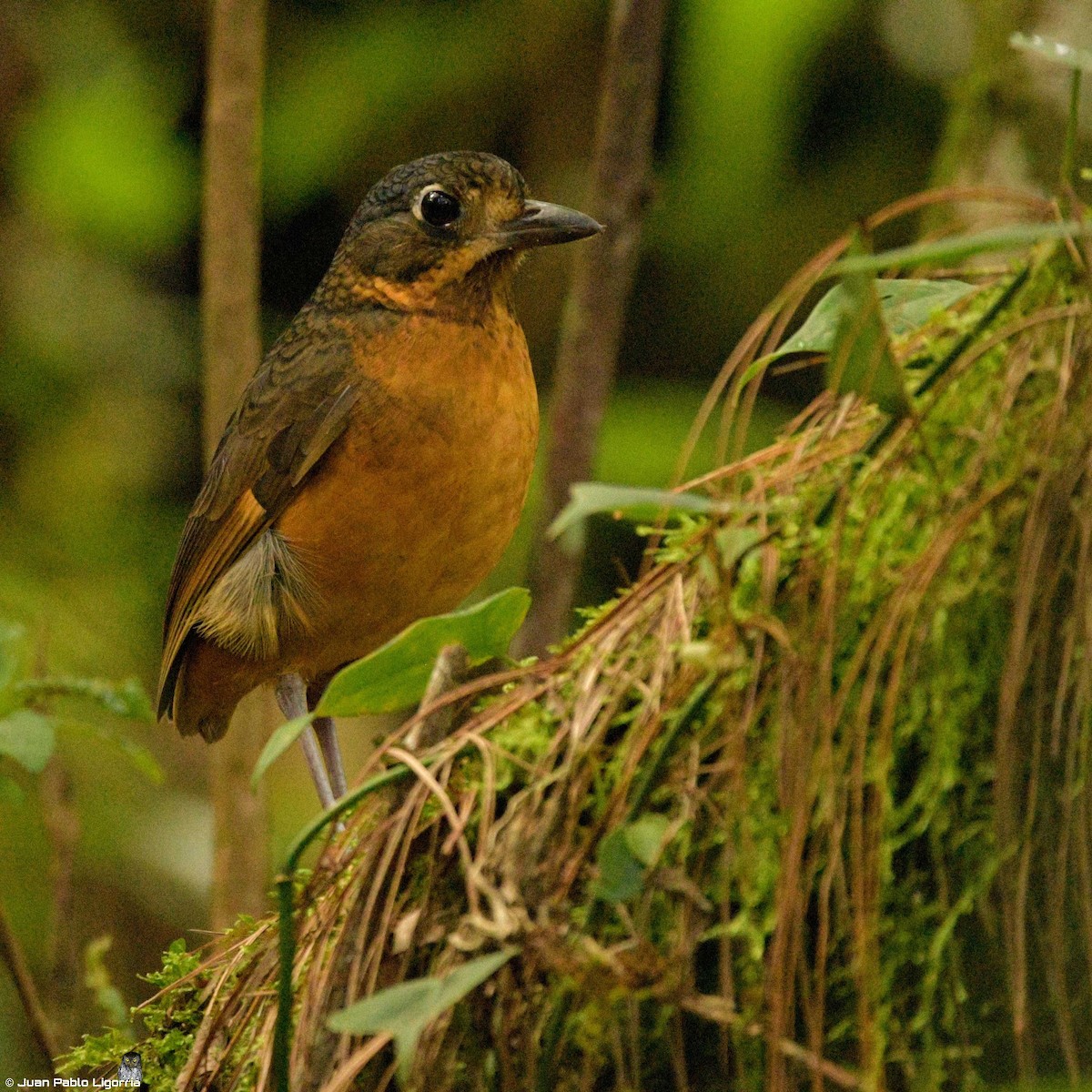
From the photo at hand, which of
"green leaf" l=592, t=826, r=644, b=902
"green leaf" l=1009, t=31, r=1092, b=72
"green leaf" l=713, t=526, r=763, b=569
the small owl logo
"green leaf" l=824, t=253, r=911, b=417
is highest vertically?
"green leaf" l=1009, t=31, r=1092, b=72

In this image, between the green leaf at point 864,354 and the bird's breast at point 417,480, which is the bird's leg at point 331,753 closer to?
the bird's breast at point 417,480

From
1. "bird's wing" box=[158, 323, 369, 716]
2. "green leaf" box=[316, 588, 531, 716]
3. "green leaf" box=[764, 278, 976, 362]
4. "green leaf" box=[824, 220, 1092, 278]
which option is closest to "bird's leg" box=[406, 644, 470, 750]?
"green leaf" box=[316, 588, 531, 716]

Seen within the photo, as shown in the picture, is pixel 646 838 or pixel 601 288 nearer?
pixel 646 838

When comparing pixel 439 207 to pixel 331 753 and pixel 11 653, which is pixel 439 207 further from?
pixel 11 653

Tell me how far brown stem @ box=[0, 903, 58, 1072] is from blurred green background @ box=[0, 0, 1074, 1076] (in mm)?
2965

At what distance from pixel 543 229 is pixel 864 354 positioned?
1.88 m

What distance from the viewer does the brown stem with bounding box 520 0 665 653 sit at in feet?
13.3

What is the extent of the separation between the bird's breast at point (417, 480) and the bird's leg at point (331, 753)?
0.44m

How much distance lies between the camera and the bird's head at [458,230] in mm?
3430

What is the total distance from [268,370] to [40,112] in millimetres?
2891

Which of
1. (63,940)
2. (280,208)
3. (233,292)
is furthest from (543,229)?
(280,208)

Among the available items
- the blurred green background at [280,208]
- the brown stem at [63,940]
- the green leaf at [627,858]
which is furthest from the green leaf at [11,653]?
the blurred green background at [280,208]

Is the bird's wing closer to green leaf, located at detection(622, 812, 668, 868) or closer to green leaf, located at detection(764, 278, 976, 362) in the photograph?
green leaf, located at detection(764, 278, 976, 362)

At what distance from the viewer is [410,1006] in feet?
5.29
